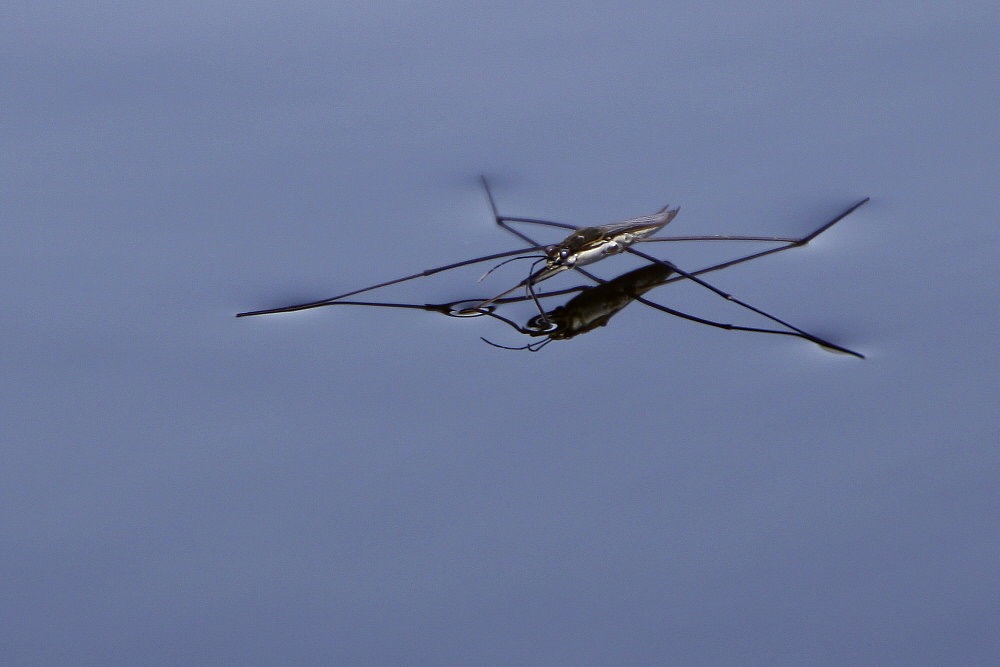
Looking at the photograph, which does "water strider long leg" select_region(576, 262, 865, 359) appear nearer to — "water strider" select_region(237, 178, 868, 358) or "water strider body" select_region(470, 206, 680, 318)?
"water strider" select_region(237, 178, 868, 358)

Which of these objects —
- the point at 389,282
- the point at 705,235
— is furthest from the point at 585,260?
the point at 389,282

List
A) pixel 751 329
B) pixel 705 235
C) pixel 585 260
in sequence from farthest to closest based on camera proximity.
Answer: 1. pixel 705 235
2. pixel 585 260
3. pixel 751 329

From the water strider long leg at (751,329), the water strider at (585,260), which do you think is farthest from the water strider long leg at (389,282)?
the water strider long leg at (751,329)

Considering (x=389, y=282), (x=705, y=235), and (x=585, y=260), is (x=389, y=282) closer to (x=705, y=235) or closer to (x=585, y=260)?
(x=585, y=260)

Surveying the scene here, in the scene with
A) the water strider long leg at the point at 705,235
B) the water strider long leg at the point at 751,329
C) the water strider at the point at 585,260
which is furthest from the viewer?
the water strider long leg at the point at 705,235

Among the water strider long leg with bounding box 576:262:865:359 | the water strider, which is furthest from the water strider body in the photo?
the water strider long leg with bounding box 576:262:865:359

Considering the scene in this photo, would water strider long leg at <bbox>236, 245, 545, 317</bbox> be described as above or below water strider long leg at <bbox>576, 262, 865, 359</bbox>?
above

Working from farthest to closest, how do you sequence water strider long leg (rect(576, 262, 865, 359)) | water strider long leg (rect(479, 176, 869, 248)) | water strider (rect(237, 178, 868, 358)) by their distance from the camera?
water strider long leg (rect(479, 176, 869, 248)) → water strider (rect(237, 178, 868, 358)) → water strider long leg (rect(576, 262, 865, 359))

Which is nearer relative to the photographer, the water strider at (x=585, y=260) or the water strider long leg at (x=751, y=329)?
the water strider long leg at (x=751, y=329)

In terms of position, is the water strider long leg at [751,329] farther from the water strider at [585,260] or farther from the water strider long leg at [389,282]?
the water strider long leg at [389,282]

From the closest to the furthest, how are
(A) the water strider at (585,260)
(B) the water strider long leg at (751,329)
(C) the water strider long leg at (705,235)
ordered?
(B) the water strider long leg at (751,329) < (A) the water strider at (585,260) < (C) the water strider long leg at (705,235)

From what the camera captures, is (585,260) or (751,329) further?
(585,260)
